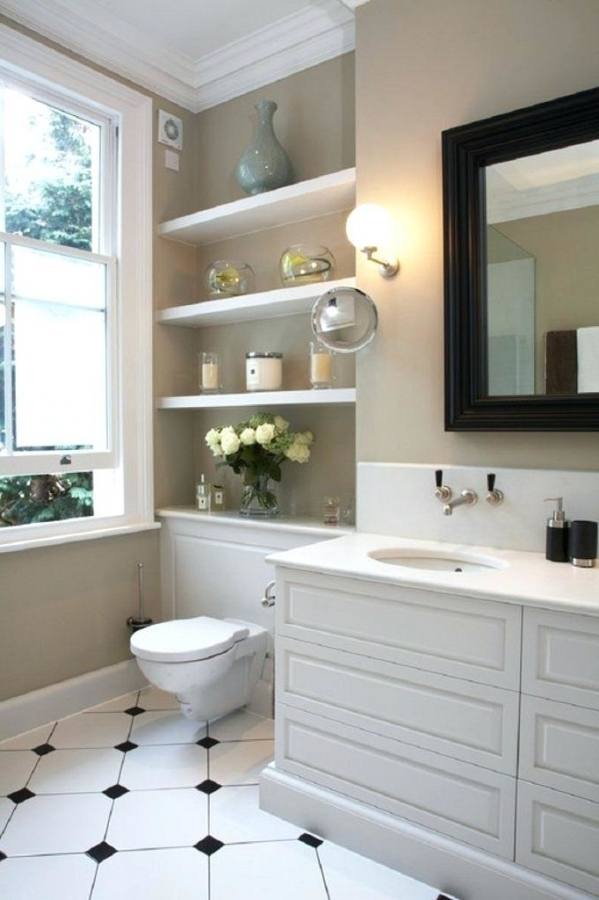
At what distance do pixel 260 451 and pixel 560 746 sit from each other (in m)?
1.48

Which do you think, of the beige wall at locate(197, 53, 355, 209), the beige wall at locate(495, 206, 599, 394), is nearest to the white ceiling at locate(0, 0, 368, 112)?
the beige wall at locate(197, 53, 355, 209)

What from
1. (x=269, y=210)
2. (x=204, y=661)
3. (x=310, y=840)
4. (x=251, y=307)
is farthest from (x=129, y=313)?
(x=310, y=840)

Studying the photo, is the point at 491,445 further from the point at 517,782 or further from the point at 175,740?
the point at 175,740

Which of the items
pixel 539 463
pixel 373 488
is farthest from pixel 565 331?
pixel 373 488

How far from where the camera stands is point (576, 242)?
1.77 metres

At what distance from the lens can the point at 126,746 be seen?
2.26 m

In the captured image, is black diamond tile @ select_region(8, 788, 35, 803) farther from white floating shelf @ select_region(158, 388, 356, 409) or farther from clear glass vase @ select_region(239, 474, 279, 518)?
white floating shelf @ select_region(158, 388, 356, 409)

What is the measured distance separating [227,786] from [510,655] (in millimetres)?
1096

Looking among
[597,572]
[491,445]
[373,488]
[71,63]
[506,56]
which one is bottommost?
[597,572]

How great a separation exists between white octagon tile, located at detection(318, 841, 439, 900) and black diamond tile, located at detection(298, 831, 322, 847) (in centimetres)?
4

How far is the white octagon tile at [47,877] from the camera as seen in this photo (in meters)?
1.55

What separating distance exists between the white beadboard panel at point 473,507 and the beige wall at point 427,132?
0.16 ft

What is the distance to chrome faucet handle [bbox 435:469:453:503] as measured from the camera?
78.7 inches

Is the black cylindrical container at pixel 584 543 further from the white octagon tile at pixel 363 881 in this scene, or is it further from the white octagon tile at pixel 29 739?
the white octagon tile at pixel 29 739
